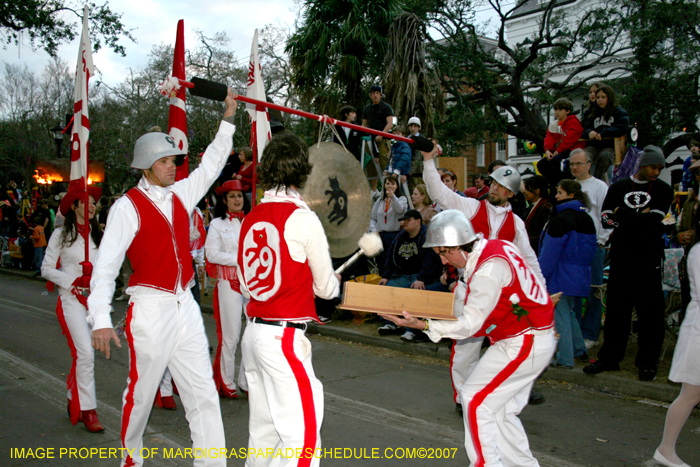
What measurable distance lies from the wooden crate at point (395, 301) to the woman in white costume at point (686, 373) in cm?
178

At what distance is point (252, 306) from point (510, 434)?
175 centimetres

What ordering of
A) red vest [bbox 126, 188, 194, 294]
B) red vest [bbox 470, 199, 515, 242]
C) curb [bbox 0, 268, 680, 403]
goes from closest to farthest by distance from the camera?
red vest [bbox 126, 188, 194, 294] < red vest [bbox 470, 199, 515, 242] < curb [bbox 0, 268, 680, 403]

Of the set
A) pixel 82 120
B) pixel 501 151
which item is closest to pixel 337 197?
pixel 82 120

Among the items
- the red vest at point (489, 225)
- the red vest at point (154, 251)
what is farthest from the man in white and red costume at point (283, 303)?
the red vest at point (489, 225)

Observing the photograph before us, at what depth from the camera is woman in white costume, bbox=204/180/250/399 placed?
19.2ft

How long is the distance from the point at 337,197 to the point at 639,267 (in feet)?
12.4

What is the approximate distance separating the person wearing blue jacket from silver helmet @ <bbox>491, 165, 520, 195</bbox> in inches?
47.8

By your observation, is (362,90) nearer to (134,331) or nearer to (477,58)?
(477,58)

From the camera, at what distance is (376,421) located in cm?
518

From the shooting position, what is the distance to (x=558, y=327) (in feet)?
21.1

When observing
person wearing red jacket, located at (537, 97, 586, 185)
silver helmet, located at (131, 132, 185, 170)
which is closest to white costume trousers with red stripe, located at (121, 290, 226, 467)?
silver helmet, located at (131, 132, 185, 170)

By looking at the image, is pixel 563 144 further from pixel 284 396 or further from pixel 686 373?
pixel 284 396

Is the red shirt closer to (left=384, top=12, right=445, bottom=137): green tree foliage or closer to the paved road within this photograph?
the paved road

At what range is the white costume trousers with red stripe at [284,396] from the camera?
2.89 metres
